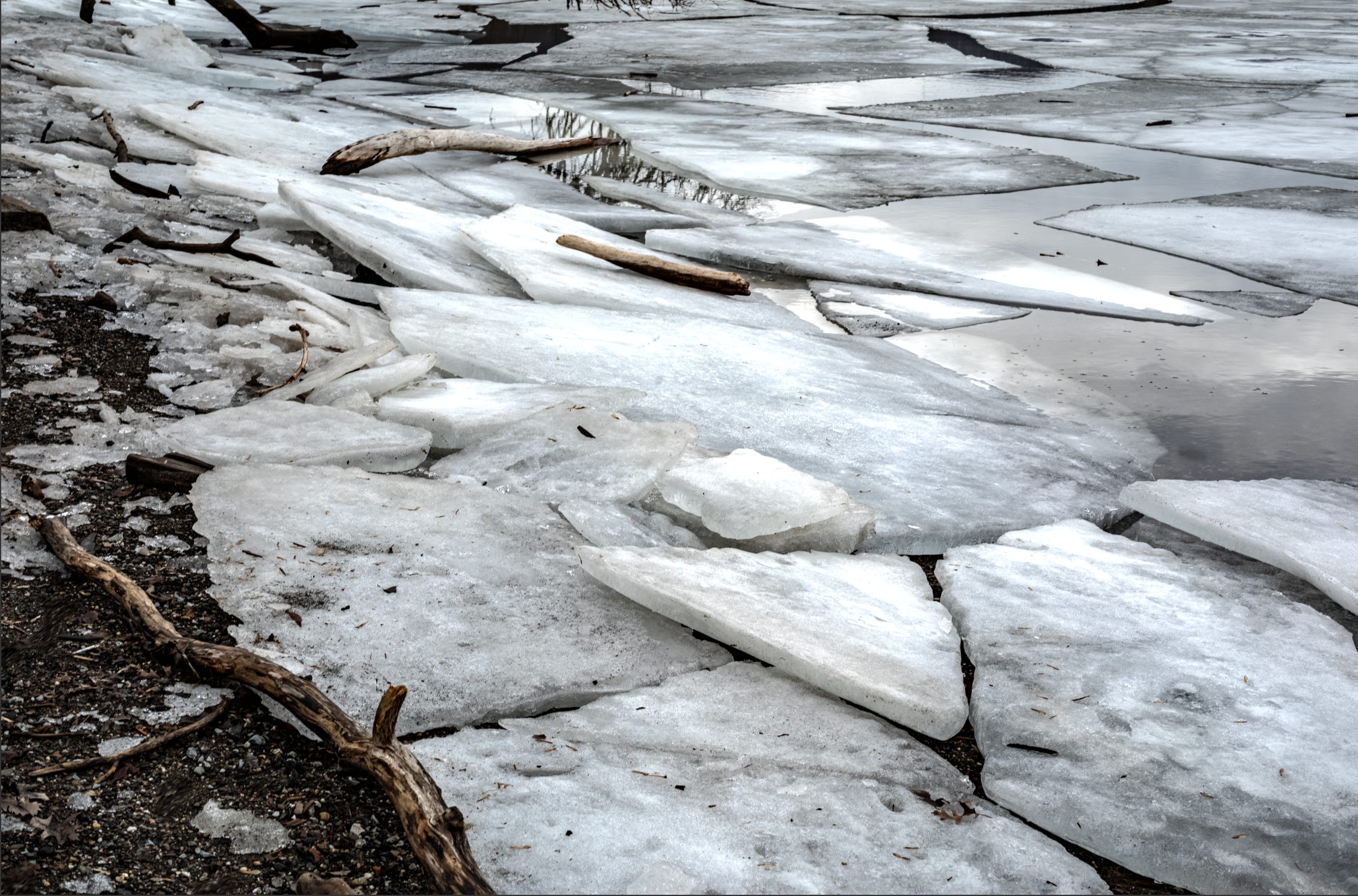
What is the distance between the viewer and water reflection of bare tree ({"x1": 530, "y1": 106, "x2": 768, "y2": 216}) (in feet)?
17.6

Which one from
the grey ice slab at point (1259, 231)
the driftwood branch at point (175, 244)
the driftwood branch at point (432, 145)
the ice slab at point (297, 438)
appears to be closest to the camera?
the ice slab at point (297, 438)

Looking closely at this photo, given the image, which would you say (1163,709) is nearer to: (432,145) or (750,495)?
(750,495)

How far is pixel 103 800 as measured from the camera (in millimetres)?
1445

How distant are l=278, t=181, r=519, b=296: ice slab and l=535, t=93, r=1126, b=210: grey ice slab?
5.50 ft

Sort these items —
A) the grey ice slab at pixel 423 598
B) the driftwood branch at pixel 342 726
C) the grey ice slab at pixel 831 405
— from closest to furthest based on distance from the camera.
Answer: the driftwood branch at pixel 342 726 < the grey ice slab at pixel 423 598 < the grey ice slab at pixel 831 405

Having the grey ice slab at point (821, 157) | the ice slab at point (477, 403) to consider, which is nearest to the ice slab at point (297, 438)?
the ice slab at point (477, 403)

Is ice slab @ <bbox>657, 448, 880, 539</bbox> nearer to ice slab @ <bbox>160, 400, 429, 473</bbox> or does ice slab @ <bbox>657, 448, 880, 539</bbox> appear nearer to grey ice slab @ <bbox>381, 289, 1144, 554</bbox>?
grey ice slab @ <bbox>381, 289, 1144, 554</bbox>

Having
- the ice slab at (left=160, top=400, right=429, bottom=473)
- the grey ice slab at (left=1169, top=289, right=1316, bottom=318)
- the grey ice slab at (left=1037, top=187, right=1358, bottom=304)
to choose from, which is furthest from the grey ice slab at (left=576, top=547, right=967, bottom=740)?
the grey ice slab at (left=1037, top=187, right=1358, bottom=304)

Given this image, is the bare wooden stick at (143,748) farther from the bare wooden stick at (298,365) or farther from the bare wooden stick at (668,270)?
the bare wooden stick at (668,270)

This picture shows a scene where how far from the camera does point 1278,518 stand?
244 cm

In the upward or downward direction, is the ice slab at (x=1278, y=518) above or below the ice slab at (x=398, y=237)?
below

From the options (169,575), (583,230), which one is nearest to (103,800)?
(169,575)

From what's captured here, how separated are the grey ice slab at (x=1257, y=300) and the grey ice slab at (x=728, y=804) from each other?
2.87 metres

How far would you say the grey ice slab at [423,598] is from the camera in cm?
178
